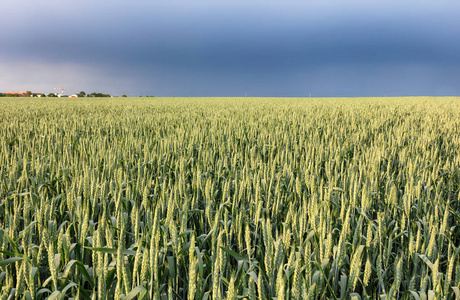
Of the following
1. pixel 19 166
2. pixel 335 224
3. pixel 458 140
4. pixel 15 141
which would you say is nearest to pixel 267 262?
pixel 335 224

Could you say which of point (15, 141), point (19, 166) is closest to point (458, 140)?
point (19, 166)

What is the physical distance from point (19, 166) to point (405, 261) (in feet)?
15.3

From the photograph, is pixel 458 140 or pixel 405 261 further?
pixel 458 140

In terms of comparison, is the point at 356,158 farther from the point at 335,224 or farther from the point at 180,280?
the point at 180,280

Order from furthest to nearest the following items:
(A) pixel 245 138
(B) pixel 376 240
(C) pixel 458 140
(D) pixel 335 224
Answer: (A) pixel 245 138, (C) pixel 458 140, (D) pixel 335 224, (B) pixel 376 240

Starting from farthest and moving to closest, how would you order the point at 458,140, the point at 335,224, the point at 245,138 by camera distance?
1. the point at 245,138
2. the point at 458,140
3. the point at 335,224

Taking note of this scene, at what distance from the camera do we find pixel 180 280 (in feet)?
6.23

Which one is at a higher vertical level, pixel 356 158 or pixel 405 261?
pixel 356 158

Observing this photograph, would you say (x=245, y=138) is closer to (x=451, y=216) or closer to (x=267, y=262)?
(x=451, y=216)

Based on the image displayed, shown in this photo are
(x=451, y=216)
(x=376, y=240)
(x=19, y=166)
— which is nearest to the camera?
(x=376, y=240)

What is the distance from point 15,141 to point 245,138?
4.64m

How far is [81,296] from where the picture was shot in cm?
166

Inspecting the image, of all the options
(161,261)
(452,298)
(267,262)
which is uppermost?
(267,262)

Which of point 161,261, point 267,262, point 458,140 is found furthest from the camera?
point 458,140
